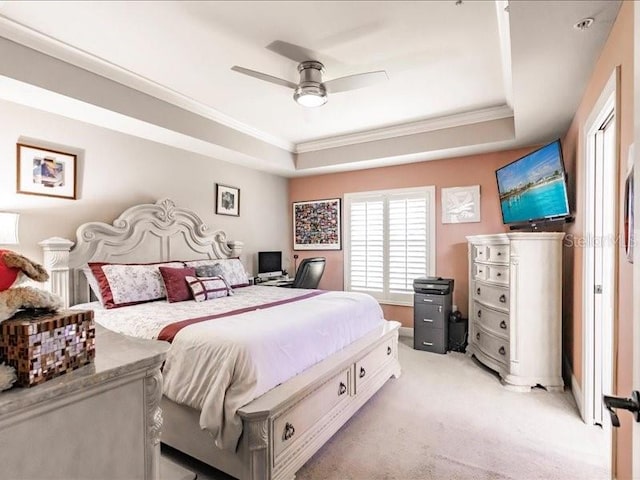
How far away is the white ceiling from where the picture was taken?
2.07 meters

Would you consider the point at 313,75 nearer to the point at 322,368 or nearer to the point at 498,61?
the point at 498,61

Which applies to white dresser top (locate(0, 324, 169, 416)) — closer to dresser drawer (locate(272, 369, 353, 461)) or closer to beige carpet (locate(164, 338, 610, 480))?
dresser drawer (locate(272, 369, 353, 461))

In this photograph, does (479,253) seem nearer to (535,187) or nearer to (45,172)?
(535,187)

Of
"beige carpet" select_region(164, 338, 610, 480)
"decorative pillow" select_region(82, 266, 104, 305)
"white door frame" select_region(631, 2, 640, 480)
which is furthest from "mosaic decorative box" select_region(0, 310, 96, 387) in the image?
"decorative pillow" select_region(82, 266, 104, 305)

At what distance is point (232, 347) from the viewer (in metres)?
1.86

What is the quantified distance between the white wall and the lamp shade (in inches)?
17.1

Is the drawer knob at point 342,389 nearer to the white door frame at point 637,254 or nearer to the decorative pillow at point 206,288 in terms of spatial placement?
the decorative pillow at point 206,288

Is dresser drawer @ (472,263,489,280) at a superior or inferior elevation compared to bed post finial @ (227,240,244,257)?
inferior

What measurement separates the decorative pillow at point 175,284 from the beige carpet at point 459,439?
1319mm

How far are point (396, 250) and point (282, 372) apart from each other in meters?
3.21

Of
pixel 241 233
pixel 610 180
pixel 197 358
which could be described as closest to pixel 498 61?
pixel 610 180

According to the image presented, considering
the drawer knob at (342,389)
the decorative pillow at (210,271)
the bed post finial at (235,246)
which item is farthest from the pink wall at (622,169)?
the bed post finial at (235,246)

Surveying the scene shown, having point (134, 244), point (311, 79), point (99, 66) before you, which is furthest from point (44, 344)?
point (134, 244)

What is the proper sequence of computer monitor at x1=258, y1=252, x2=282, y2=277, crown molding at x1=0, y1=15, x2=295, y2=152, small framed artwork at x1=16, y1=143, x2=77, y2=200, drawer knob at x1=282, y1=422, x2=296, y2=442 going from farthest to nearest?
computer monitor at x1=258, y1=252, x2=282, y2=277, small framed artwork at x1=16, y1=143, x2=77, y2=200, crown molding at x1=0, y1=15, x2=295, y2=152, drawer knob at x1=282, y1=422, x2=296, y2=442
